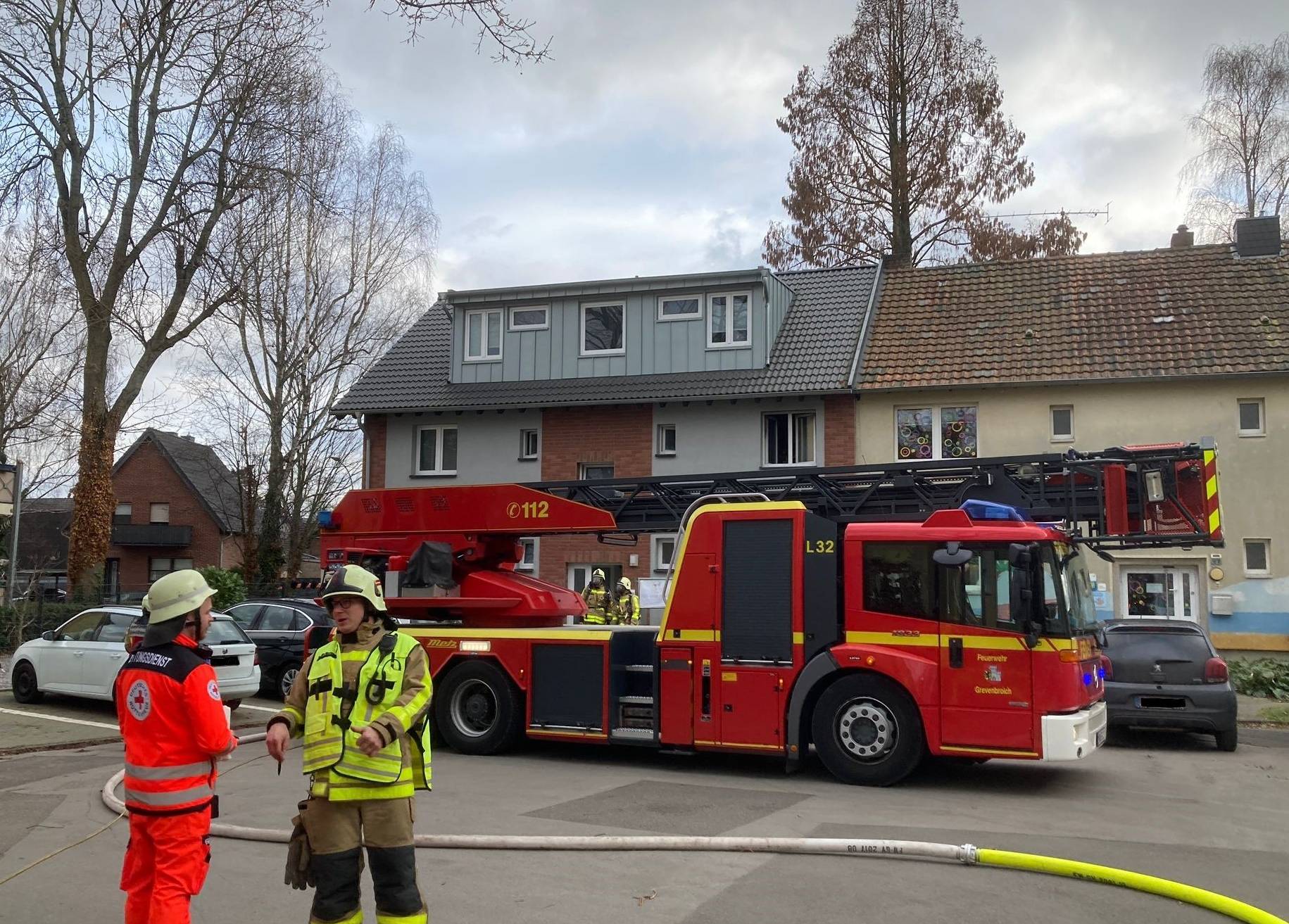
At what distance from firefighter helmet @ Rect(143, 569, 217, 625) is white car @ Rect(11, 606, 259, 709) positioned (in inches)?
404

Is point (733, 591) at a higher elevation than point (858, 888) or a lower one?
higher

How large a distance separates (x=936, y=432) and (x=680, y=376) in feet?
18.2

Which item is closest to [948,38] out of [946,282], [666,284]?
[946,282]

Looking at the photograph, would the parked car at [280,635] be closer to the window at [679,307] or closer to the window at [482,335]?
the window at [482,335]

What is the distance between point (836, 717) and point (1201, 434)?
1466 cm

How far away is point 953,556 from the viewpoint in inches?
405

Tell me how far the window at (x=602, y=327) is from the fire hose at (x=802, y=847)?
64.1ft

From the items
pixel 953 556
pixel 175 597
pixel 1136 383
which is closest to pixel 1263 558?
pixel 1136 383

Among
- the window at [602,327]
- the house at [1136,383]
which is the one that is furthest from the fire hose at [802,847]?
the window at [602,327]

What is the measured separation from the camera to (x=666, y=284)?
85.6 feet

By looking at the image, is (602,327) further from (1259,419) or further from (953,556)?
(953,556)

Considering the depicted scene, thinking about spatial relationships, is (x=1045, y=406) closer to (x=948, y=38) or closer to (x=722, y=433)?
(x=722, y=433)

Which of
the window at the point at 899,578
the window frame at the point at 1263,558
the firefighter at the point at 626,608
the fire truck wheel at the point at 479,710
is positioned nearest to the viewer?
the window at the point at 899,578

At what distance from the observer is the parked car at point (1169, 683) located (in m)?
13.2
